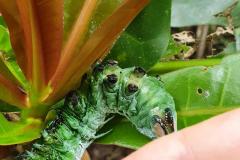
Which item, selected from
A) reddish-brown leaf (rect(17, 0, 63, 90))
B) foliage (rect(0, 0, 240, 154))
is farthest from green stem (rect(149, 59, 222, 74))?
reddish-brown leaf (rect(17, 0, 63, 90))

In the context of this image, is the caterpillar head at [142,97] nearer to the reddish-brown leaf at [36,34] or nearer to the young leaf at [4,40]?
the reddish-brown leaf at [36,34]

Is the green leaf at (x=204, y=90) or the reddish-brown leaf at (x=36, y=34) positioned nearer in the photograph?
the reddish-brown leaf at (x=36, y=34)

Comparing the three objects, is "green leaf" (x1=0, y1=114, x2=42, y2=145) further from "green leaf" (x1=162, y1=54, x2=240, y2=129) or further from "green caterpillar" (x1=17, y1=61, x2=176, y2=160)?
"green leaf" (x1=162, y1=54, x2=240, y2=129)

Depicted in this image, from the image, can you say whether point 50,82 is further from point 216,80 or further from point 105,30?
point 216,80

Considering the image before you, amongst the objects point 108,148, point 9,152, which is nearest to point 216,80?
point 9,152

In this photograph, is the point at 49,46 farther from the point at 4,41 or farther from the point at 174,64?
the point at 174,64

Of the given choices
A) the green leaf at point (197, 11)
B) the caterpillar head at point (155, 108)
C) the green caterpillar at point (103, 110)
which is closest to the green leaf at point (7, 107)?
the green caterpillar at point (103, 110)
